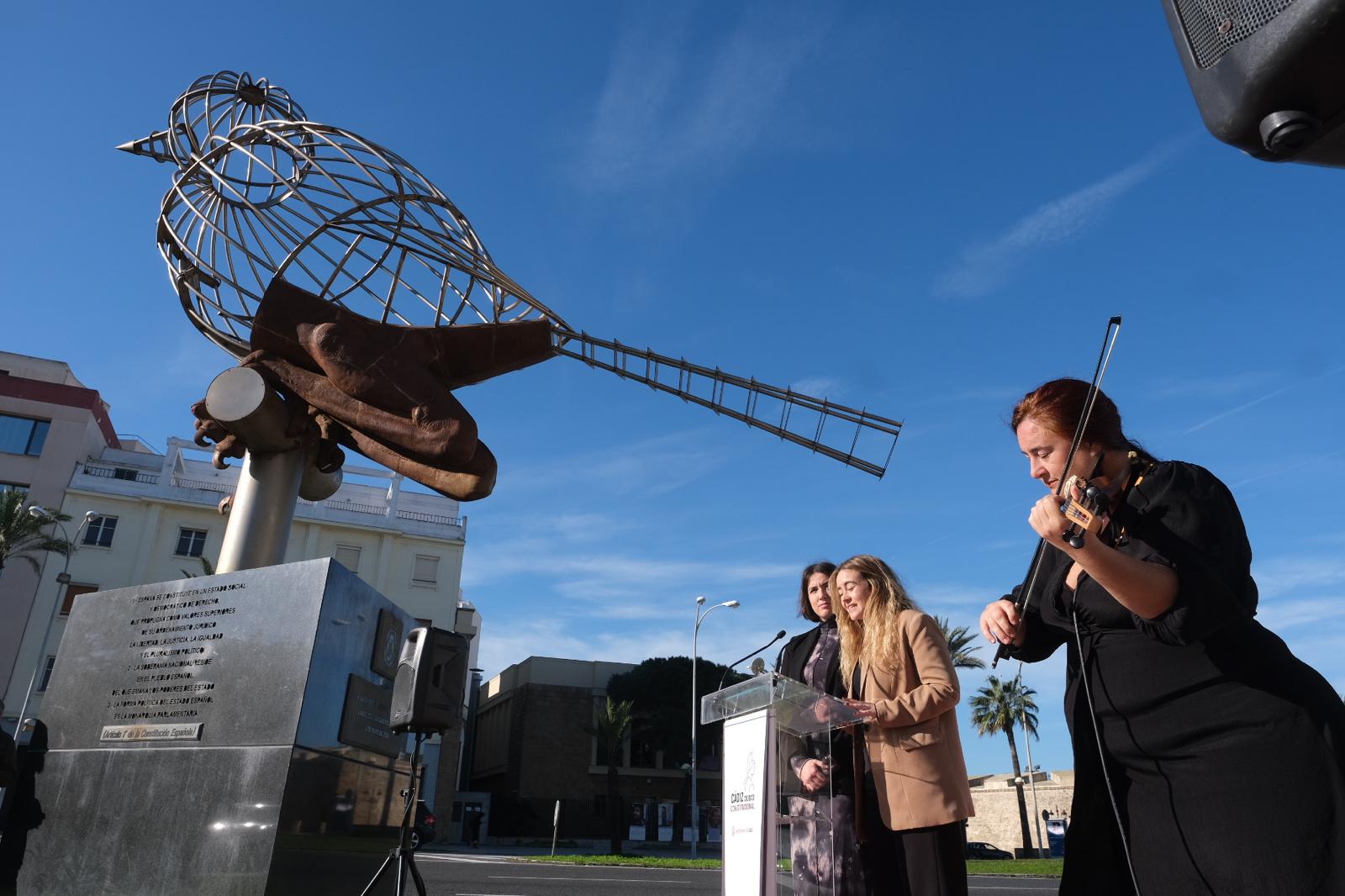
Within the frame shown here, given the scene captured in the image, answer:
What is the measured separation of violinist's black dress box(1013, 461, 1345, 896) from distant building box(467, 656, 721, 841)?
1829 inches

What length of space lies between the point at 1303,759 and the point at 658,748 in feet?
156

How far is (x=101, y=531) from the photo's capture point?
117 ft

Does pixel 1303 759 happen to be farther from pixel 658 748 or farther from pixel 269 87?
pixel 658 748

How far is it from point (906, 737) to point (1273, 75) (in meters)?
3.03

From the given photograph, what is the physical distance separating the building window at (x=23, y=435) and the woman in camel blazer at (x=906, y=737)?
41.6 metres

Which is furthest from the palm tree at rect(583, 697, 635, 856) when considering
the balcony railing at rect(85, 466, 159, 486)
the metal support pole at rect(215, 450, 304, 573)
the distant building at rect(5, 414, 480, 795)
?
the metal support pole at rect(215, 450, 304, 573)

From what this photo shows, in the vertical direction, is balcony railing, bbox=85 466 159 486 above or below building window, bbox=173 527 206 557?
above

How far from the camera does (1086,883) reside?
2.10 meters

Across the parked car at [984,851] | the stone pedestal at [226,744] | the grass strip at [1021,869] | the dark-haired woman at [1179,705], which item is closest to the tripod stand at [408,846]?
the stone pedestal at [226,744]

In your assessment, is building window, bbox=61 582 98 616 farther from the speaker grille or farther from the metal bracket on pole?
the speaker grille

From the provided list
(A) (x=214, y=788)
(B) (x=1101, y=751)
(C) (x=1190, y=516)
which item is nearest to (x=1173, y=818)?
(B) (x=1101, y=751)

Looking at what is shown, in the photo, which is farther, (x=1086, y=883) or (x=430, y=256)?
(x=430, y=256)

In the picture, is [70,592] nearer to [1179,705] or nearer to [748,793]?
[748,793]

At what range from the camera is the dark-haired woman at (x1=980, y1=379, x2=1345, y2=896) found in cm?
176
